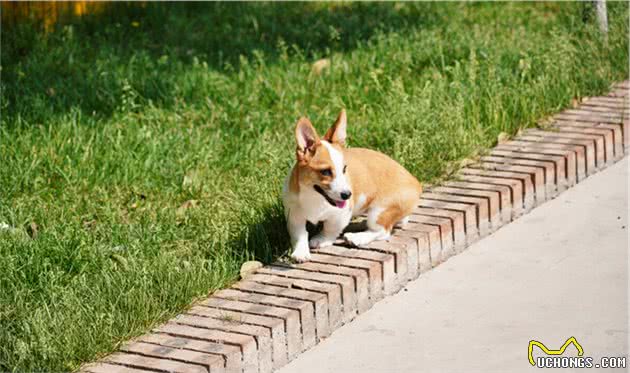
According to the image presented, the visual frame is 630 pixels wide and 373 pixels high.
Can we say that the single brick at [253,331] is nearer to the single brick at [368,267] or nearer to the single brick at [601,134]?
the single brick at [368,267]

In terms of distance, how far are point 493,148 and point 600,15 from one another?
184cm

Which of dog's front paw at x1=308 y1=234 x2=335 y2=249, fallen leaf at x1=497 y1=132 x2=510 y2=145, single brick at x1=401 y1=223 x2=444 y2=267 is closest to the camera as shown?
dog's front paw at x1=308 y1=234 x2=335 y2=249

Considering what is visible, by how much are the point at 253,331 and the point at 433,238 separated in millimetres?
1330

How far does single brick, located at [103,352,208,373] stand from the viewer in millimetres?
4656

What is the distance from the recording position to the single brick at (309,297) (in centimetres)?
522

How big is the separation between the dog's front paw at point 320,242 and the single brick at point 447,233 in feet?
1.56

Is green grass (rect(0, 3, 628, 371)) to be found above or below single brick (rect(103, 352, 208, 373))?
above

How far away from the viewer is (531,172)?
6.63m

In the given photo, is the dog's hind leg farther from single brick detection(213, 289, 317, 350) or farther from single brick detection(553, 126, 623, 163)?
single brick detection(553, 126, 623, 163)

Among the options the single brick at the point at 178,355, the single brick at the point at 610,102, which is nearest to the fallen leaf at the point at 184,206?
the single brick at the point at 178,355

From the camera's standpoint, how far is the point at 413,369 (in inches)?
194

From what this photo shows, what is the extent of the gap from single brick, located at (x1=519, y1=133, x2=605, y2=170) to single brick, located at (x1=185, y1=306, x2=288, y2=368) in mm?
2651

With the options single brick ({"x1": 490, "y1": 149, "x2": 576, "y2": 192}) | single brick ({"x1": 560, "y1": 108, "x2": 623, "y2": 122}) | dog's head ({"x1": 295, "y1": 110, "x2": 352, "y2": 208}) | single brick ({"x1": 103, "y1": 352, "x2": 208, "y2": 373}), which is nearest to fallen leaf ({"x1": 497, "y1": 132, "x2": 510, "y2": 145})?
single brick ({"x1": 490, "y1": 149, "x2": 576, "y2": 192})

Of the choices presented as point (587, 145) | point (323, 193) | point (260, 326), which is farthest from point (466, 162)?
point (260, 326)
